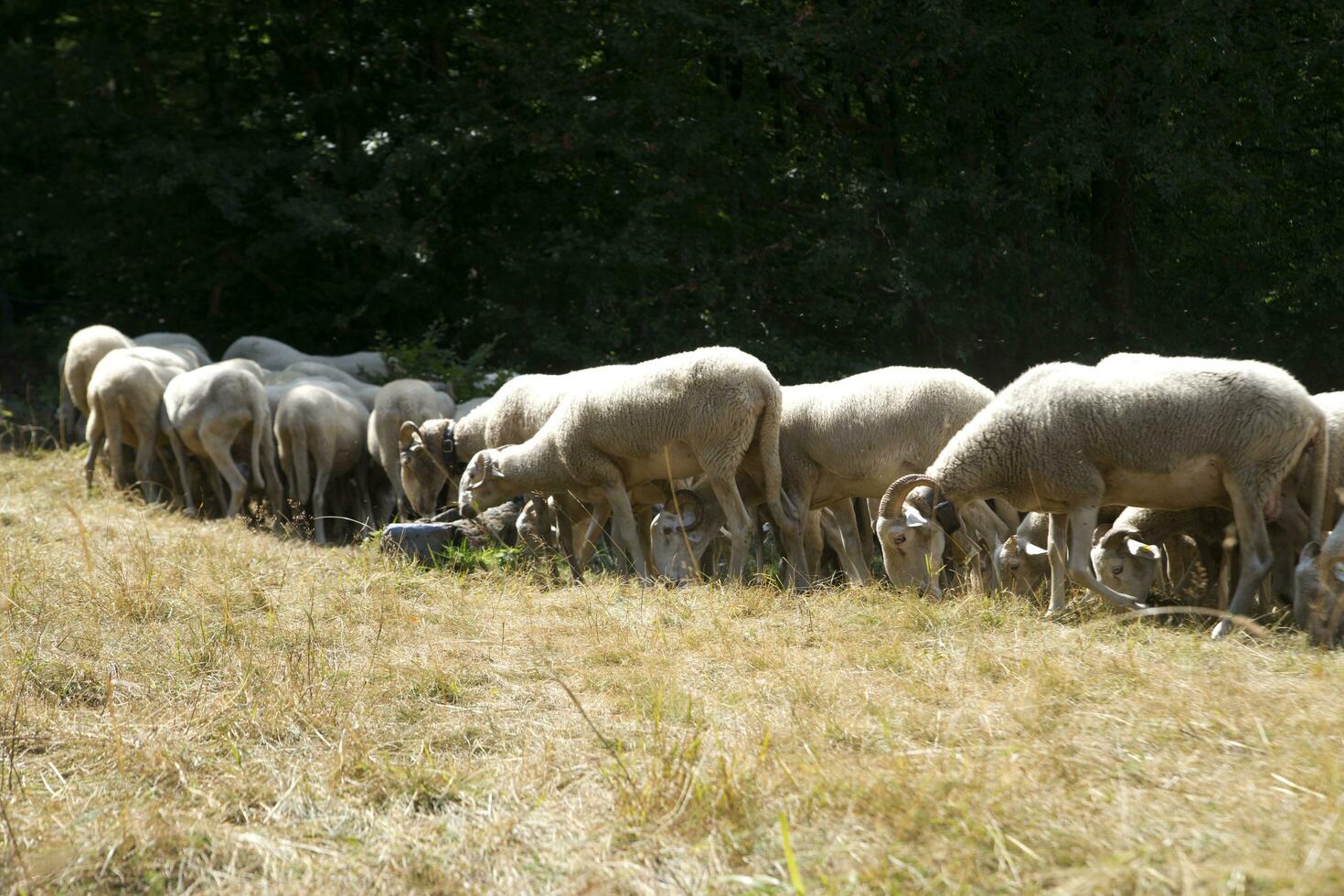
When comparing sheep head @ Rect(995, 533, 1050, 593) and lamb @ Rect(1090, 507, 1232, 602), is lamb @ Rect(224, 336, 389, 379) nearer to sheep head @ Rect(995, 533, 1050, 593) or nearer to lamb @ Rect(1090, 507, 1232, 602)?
sheep head @ Rect(995, 533, 1050, 593)

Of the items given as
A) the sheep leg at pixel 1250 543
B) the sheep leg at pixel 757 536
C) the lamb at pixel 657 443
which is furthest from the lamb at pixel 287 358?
the sheep leg at pixel 1250 543

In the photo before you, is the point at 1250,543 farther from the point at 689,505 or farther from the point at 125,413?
the point at 125,413

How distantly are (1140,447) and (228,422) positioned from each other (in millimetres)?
8718

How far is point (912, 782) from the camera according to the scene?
13.8ft

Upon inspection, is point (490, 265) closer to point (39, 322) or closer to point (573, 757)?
point (39, 322)

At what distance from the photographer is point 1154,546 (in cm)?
803

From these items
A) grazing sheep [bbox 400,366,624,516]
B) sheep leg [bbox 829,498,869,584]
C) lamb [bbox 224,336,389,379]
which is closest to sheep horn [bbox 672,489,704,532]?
sheep leg [bbox 829,498,869,584]

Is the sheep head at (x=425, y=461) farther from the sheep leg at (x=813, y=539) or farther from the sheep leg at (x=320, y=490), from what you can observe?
the sheep leg at (x=813, y=539)

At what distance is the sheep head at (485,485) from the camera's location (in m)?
9.99

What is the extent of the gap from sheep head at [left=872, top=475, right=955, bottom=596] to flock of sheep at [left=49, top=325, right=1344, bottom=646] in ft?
0.05

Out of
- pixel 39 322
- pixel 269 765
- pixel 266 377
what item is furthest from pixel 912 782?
pixel 39 322

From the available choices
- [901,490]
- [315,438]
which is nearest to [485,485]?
[901,490]

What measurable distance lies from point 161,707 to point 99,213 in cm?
1615

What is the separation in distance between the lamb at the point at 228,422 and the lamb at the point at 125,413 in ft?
1.31
